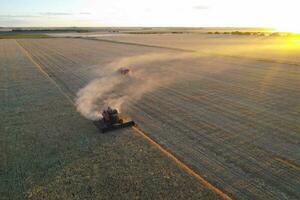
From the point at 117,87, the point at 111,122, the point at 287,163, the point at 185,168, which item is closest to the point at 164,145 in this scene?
the point at 185,168

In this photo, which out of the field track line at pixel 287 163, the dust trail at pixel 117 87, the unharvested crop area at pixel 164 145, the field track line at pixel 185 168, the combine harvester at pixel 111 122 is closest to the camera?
the field track line at pixel 185 168

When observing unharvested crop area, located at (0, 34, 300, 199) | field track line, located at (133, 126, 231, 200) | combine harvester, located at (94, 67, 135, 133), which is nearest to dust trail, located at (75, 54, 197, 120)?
unharvested crop area, located at (0, 34, 300, 199)

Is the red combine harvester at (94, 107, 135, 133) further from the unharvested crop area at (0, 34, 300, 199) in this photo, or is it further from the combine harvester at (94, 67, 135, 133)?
the unharvested crop area at (0, 34, 300, 199)

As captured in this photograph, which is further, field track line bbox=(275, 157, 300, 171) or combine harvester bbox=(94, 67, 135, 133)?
combine harvester bbox=(94, 67, 135, 133)

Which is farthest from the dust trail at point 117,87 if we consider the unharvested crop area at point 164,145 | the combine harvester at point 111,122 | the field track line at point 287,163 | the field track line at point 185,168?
the field track line at point 287,163

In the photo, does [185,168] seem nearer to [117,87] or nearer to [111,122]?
[111,122]

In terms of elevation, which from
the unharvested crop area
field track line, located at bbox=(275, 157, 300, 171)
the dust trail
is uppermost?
field track line, located at bbox=(275, 157, 300, 171)

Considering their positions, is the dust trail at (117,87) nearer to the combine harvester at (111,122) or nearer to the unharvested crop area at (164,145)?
the unharvested crop area at (164,145)
